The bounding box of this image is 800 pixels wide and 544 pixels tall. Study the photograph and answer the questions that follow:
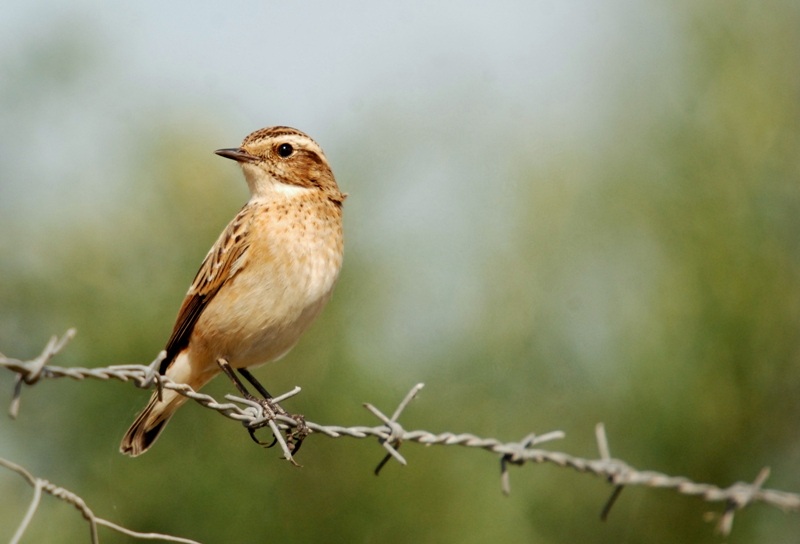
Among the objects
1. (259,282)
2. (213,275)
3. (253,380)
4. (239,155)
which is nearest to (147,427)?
(253,380)

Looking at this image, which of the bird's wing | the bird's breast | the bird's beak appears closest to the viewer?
the bird's breast

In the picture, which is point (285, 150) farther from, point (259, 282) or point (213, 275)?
point (259, 282)

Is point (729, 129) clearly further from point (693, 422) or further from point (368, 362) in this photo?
point (368, 362)

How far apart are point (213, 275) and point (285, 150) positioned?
0.99 metres

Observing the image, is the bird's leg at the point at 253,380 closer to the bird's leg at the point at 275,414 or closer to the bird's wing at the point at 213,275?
the bird's leg at the point at 275,414

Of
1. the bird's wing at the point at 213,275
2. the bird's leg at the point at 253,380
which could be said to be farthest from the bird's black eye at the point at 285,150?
the bird's leg at the point at 253,380

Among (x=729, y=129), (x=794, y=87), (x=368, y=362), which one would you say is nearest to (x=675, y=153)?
(x=729, y=129)

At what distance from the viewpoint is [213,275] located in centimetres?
646

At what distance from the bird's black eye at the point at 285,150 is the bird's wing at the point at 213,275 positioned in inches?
20.1

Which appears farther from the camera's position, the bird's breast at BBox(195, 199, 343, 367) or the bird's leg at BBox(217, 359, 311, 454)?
the bird's breast at BBox(195, 199, 343, 367)

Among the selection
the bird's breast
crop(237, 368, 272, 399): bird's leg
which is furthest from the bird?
crop(237, 368, 272, 399): bird's leg

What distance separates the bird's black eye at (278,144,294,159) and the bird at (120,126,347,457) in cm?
3

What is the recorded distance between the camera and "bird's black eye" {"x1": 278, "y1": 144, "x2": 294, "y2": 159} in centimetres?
697

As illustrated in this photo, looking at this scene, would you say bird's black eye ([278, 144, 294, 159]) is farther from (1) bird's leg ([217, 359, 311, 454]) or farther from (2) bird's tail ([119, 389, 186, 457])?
(2) bird's tail ([119, 389, 186, 457])
